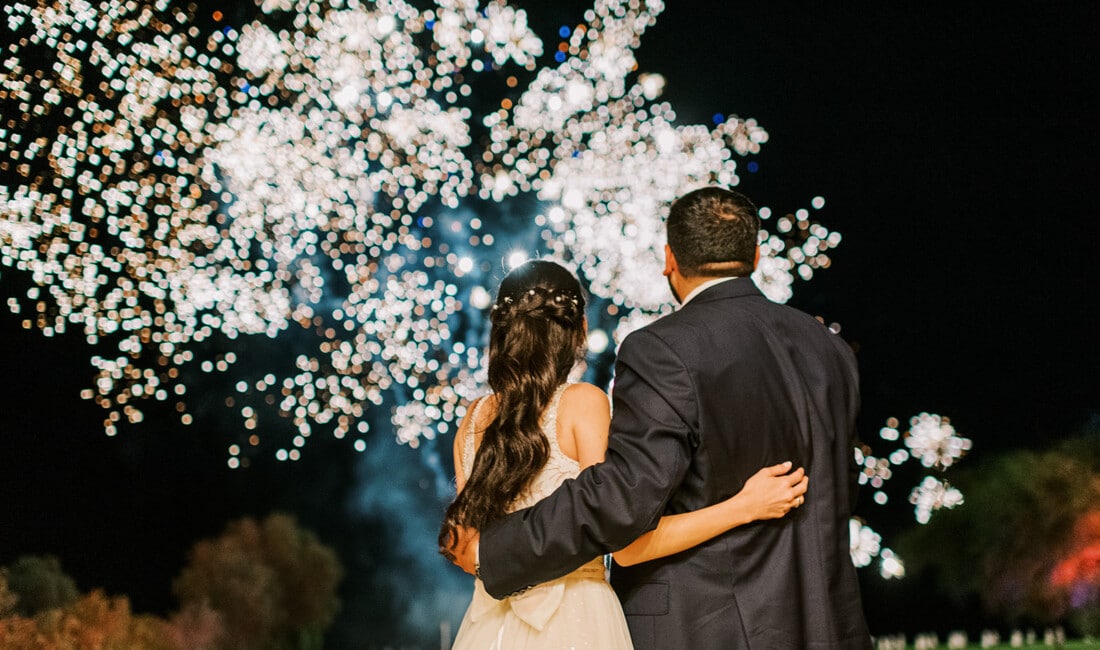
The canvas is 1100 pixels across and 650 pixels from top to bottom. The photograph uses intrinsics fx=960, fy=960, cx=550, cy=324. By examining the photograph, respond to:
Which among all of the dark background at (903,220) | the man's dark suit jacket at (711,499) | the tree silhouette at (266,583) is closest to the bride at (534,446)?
the man's dark suit jacket at (711,499)

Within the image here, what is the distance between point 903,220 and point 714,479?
625 centimetres

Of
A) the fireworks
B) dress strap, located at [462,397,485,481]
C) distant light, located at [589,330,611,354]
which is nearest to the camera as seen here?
dress strap, located at [462,397,485,481]

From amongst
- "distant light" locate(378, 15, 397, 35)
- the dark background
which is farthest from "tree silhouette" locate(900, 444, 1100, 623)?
"distant light" locate(378, 15, 397, 35)

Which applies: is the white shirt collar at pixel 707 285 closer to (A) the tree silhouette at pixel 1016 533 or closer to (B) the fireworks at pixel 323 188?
(B) the fireworks at pixel 323 188

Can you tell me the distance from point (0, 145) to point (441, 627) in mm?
5056

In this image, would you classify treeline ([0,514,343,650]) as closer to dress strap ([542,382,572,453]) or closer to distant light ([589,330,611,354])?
distant light ([589,330,611,354])

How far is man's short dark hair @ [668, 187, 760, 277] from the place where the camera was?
1.98m

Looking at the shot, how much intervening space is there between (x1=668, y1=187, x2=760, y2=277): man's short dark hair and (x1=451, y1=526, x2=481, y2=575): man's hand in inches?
28.4

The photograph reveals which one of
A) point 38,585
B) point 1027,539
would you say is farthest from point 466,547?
point 1027,539

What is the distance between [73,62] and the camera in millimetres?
5613

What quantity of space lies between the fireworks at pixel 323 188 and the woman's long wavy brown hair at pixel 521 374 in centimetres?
440

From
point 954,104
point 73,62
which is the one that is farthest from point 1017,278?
point 73,62

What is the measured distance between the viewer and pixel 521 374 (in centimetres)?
219

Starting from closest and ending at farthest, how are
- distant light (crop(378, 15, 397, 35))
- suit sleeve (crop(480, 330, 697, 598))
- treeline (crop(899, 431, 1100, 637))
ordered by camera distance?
suit sleeve (crop(480, 330, 697, 598))
distant light (crop(378, 15, 397, 35))
treeline (crop(899, 431, 1100, 637))
